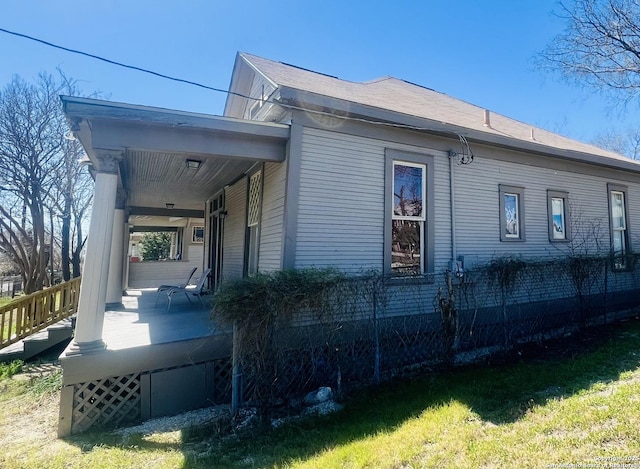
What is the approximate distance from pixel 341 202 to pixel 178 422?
3549mm

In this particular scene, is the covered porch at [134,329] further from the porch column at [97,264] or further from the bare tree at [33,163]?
the bare tree at [33,163]

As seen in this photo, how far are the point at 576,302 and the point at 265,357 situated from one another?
6.26 meters

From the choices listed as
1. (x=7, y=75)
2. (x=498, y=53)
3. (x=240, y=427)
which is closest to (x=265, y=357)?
(x=240, y=427)

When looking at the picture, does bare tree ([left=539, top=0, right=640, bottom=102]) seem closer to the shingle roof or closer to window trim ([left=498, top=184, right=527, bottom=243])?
the shingle roof

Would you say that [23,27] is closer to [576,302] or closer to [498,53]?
[576,302]

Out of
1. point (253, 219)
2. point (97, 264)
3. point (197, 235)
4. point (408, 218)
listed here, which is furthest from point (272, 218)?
point (197, 235)

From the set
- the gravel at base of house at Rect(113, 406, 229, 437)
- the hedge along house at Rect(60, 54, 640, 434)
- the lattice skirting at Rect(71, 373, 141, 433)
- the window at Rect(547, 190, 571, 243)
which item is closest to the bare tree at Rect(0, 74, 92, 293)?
the hedge along house at Rect(60, 54, 640, 434)

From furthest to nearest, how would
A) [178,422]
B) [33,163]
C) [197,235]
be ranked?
[197,235], [33,163], [178,422]

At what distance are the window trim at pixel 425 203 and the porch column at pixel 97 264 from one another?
3871 mm

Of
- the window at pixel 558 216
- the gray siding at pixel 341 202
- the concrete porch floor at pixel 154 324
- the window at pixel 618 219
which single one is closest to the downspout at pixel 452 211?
the gray siding at pixel 341 202

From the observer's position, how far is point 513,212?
722 cm

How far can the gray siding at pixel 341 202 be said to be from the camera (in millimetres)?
5199

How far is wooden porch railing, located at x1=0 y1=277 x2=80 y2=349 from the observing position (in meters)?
6.78

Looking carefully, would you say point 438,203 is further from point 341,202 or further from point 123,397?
point 123,397
